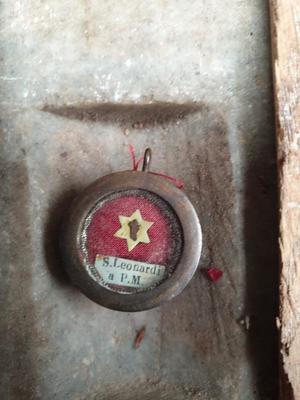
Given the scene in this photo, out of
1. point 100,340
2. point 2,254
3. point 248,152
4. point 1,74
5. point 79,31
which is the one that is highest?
point 79,31

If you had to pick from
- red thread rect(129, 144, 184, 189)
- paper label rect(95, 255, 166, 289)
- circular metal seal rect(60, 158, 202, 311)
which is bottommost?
paper label rect(95, 255, 166, 289)

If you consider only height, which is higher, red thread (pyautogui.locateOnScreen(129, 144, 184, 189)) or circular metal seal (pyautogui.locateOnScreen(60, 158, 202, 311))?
red thread (pyautogui.locateOnScreen(129, 144, 184, 189))

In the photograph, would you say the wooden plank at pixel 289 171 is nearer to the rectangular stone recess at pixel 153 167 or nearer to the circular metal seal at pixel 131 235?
the rectangular stone recess at pixel 153 167

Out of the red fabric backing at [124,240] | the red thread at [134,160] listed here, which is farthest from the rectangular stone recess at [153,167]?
the red fabric backing at [124,240]

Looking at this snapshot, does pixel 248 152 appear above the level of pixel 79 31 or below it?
below

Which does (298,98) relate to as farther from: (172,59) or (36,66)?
(36,66)

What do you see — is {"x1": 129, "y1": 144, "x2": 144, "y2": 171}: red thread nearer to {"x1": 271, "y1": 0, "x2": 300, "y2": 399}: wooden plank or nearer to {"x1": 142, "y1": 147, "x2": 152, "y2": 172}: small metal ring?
{"x1": 142, "y1": 147, "x2": 152, "y2": 172}: small metal ring

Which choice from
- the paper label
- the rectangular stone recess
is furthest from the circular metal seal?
the rectangular stone recess

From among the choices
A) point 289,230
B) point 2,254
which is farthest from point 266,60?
point 2,254
